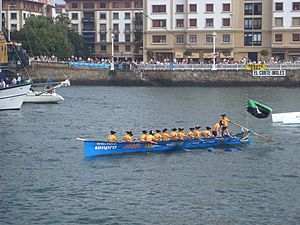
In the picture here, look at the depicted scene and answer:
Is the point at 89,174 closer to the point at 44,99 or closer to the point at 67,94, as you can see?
the point at 44,99

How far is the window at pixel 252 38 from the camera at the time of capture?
116 metres

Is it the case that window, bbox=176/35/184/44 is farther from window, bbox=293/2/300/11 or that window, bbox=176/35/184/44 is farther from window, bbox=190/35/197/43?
window, bbox=293/2/300/11

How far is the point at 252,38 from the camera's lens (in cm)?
11600

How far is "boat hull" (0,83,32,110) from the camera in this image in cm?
7025

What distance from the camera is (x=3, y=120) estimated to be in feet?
213

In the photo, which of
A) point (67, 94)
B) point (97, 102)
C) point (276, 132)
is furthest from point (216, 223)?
point (67, 94)

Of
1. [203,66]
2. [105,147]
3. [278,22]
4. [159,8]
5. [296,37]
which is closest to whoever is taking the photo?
[105,147]

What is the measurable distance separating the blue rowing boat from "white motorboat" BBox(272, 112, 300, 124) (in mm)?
12498

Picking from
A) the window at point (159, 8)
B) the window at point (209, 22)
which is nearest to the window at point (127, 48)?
the window at point (159, 8)

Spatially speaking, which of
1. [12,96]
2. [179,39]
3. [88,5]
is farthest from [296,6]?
[12,96]

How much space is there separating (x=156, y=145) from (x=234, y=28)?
71.9 m

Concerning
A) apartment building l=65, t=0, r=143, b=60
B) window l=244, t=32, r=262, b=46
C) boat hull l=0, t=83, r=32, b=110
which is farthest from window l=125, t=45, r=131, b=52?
boat hull l=0, t=83, r=32, b=110

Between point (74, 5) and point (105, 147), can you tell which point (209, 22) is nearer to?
point (74, 5)

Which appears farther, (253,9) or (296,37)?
(253,9)
